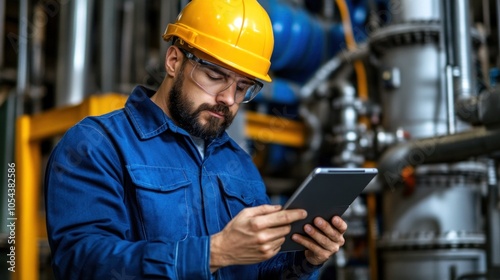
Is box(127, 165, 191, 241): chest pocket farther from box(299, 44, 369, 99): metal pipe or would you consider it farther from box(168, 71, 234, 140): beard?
box(299, 44, 369, 99): metal pipe

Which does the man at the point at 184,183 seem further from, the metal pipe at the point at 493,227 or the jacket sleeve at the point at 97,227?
the metal pipe at the point at 493,227

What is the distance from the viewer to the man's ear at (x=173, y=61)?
1.20 m

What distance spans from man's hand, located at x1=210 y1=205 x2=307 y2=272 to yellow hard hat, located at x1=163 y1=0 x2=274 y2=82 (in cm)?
36

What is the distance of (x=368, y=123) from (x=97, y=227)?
193 centimetres

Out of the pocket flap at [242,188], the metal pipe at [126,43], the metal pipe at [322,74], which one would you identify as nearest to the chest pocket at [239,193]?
the pocket flap at [242,188]

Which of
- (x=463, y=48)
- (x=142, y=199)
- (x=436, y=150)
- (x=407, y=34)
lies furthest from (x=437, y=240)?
(x=142, y=199)

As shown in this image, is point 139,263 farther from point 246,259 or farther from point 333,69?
point 333,69

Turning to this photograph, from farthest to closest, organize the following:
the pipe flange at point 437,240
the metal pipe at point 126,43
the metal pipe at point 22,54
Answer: the metal pipe at point 126,43 → the metal pipe at point 22,54 → the pipe flange at point 437,240

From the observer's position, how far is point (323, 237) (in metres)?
1.01

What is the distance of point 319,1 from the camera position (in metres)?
3.26

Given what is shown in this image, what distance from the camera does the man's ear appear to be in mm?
1201

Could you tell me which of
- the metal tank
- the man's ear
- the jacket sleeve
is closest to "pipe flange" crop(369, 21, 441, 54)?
the metal tank

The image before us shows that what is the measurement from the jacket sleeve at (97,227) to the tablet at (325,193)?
157 mm

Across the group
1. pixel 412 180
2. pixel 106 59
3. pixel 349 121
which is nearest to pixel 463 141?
pixel 412 180
